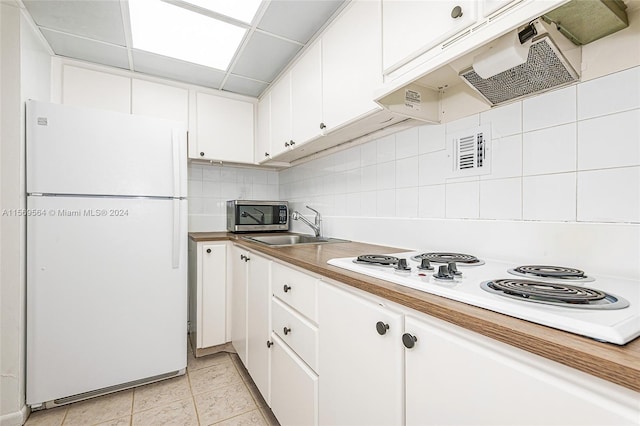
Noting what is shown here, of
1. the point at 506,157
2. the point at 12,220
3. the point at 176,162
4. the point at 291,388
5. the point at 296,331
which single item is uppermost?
the point at 176,162

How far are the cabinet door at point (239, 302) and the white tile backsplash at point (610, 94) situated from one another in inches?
66.9

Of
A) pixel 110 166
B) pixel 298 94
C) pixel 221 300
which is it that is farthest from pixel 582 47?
pixel 221 300

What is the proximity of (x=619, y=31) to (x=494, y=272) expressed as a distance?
0.76 metres

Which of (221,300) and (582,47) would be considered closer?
(582,47)

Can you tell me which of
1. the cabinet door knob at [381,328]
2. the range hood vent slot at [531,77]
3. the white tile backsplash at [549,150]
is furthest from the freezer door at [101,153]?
the white tile backsplash at [549,150]

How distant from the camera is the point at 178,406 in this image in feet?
5.32

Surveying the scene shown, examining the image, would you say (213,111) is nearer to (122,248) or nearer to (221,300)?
(122,248)

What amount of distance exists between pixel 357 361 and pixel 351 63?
127 centimetres

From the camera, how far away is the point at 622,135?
809 millimetres

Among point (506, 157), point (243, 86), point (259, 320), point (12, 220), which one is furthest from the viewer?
point (243, 86)

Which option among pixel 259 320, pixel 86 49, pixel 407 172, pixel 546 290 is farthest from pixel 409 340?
pixel 86 49

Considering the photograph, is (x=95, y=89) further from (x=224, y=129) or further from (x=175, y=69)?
(x=224, y=129)

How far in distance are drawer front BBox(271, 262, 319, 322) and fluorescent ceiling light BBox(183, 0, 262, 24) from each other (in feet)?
4.48

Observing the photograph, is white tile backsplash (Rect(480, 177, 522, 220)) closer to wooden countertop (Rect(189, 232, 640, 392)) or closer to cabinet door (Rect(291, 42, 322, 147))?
wooden countertop (Rect(189, 232, 640, 392))
